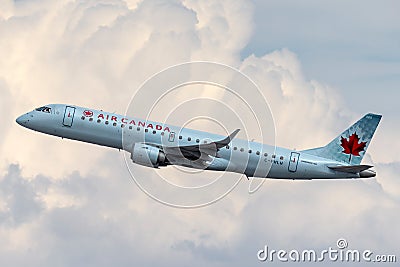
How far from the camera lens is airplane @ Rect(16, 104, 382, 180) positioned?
10888 cm

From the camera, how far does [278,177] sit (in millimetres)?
115688

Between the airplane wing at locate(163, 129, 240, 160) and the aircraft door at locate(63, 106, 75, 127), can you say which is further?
the aircraft door at locate(63, 106, 75, 127)

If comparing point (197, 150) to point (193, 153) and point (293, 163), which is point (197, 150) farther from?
point (293, 163)

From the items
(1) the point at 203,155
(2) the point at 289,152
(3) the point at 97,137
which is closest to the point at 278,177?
(2) the point at 289,152

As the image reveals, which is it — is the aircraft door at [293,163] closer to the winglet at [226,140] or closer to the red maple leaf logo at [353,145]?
the red maple leaf logo at [353,145]

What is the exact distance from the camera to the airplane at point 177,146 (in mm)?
108875

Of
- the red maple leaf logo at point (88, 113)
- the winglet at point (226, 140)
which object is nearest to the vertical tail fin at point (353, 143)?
the winglet at point (226, 140)

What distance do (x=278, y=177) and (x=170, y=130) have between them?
14.2 meters

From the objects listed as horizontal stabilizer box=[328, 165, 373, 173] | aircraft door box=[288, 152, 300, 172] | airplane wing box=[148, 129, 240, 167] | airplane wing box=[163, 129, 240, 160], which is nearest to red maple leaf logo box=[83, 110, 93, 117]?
airplane wing box=[148, 129, 240, 167]

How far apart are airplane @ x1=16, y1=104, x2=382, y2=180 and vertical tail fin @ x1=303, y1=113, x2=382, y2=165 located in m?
3.06

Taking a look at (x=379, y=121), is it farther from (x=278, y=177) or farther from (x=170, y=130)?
(x=170, y=130)

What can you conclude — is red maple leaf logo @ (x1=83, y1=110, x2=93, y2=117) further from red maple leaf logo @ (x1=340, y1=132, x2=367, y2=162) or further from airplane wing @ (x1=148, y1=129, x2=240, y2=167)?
red maple leaf logo @ (x1=340, y1=132, x2=367, y2=162)

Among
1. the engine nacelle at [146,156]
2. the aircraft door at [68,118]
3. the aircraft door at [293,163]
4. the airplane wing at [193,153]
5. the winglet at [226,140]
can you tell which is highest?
the aircraft door at [293,163]

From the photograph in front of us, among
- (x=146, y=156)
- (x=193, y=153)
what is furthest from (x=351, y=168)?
(x=146, y=156)
